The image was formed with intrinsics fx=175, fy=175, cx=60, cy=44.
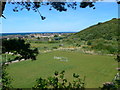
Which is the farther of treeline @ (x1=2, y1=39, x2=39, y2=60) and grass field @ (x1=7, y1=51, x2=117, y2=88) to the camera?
grass field @ (x1=7, y1=51, x2=117, y2=88)

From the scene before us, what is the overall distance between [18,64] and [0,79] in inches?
459

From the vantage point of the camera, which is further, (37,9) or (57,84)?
(37,9)

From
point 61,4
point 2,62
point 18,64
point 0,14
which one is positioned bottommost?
point 18,64

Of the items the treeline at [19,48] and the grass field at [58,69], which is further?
the grass field at [58,69]

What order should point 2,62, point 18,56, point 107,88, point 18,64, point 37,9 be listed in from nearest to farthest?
point 107,88 < point 18,56 < point 2,62 < point 37,9 < point 18,64

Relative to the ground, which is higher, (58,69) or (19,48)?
(19,48)

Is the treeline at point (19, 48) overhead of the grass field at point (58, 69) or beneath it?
overhead

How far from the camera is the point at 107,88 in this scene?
1.80 m

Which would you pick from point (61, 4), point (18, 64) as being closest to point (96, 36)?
point (18, 64)

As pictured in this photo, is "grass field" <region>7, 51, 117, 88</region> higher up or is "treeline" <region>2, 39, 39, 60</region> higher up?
"treeline" <region>2, 39, 39, 60</region>

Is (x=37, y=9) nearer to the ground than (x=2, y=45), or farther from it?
farther from it

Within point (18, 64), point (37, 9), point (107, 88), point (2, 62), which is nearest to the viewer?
point (107, 88)

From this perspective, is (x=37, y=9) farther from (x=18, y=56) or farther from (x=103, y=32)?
(x=103, y=32)

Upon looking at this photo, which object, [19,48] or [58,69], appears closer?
[19,48]
